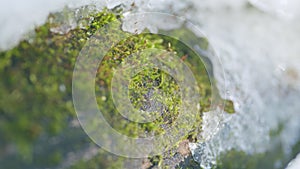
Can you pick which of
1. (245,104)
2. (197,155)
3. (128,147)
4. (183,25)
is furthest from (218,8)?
(128,147)

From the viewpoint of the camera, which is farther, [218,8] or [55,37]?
[218,8]

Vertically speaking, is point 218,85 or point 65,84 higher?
point 65,84

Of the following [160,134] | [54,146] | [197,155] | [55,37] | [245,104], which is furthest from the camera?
[245,104]

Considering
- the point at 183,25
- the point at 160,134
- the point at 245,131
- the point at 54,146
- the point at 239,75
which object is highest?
the point at 54,146

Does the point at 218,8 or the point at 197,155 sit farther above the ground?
the point at 218,8

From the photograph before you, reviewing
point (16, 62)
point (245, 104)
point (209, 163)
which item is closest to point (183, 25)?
point (245, 104)

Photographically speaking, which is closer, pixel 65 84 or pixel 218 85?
pixel 65 84

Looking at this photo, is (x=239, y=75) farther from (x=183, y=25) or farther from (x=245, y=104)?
(x=183, y=25)

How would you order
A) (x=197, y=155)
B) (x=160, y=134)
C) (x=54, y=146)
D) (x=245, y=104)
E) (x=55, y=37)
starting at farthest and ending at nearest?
(x=245, y=104)
(x=197, y=155)
(x=160, y=134)
(x=55, y=37)
(x=54, y=146)
